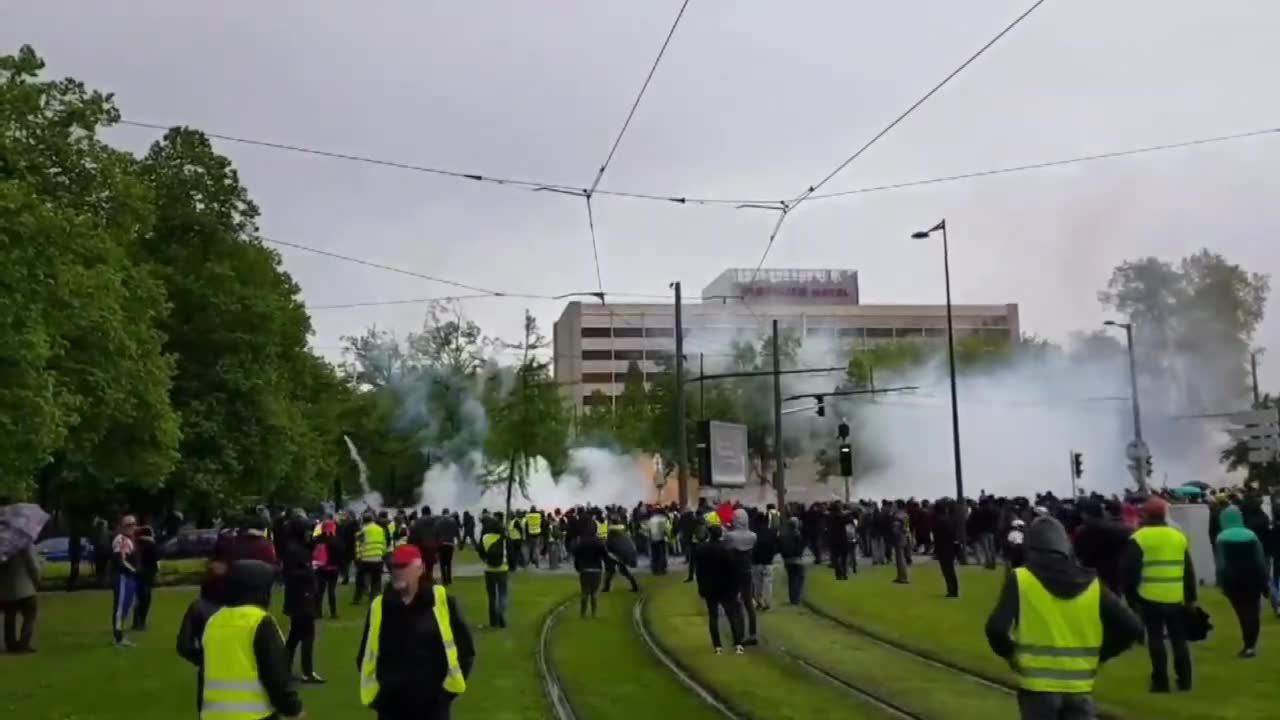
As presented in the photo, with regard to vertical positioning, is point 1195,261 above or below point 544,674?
above

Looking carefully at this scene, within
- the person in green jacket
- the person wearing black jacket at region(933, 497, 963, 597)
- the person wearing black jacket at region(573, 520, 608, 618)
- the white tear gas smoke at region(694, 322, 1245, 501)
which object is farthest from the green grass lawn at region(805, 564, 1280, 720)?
the white tear gas smoke at region(694, 322, 1245, 501)

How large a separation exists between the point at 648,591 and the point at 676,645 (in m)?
11.3

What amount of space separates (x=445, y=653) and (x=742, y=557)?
11.0m

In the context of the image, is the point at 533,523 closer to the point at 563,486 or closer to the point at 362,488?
the point at 563,486

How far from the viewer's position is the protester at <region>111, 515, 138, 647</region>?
19.8m

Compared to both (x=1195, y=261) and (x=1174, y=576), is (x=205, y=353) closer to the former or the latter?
(x=1174, y=576)

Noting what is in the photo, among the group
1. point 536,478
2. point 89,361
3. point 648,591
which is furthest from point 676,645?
point 536,478

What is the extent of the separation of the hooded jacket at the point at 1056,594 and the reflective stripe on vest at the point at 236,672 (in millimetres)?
3877

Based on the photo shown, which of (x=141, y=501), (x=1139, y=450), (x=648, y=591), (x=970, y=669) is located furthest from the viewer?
(x=141, y=501)

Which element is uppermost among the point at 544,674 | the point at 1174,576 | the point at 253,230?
the point at 253,230

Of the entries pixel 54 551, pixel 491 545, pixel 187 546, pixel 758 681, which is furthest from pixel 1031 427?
pixel 758 681

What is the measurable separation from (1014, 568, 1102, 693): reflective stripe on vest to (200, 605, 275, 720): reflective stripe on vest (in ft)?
13.2

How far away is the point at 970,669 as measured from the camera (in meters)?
15.6

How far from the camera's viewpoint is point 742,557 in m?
17.9
